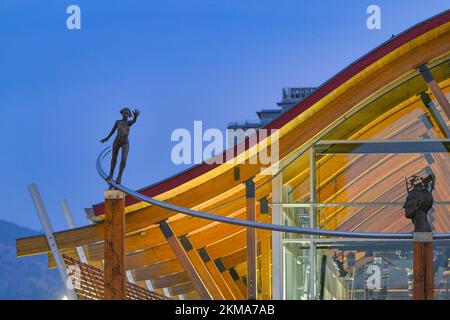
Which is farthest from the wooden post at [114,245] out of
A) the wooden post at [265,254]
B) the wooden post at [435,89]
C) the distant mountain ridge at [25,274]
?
the distant mountain ridge at [25,274]

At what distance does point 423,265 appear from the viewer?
15281mm

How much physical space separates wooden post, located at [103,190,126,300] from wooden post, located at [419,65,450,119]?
7.28m

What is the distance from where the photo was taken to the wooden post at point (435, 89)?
22.0 meters

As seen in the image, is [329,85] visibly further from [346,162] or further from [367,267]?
[367,267]

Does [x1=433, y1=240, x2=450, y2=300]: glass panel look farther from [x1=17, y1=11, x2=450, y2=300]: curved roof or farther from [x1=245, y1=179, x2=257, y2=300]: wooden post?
[x1=245, y1=179, x2=257, y2=300]: wooden post

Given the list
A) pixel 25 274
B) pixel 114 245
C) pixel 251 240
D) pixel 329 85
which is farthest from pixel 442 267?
pixel 25 274

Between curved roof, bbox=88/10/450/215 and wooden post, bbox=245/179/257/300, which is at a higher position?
curved roof, bbox=88/10/450/215

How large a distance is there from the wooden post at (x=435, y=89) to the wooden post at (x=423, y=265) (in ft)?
23.0

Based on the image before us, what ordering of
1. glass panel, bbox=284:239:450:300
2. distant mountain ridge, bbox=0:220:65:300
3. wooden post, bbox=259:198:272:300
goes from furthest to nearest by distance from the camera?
1. distant mountain ridge, bbox=0:220:65:300
2. wooden post, bbox=259:198:272:300
3. glass panel, bbox=284:239:450:300

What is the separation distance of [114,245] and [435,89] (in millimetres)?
7838

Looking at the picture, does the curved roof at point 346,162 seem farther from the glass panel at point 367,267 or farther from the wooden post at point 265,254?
the glass panel at point 367,267

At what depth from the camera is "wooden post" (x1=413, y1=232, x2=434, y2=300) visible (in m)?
15.2

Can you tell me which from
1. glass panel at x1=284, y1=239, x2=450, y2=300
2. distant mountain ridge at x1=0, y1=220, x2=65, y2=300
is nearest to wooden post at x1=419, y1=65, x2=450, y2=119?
glass panel at x1=284, y1=239, x2=450, y2=300
